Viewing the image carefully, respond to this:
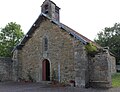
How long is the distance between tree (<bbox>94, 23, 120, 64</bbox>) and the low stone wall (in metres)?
25.0

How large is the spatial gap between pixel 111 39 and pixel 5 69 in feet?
91.8

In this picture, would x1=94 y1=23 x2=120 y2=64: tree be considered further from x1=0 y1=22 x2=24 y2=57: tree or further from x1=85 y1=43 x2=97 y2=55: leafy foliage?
x1=85 y1=43 x2=97 y2=55: leafy foliage

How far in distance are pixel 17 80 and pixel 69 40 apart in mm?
7820

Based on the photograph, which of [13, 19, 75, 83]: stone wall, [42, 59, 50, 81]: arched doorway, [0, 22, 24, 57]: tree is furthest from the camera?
[0, 22, 24, 57]: tree

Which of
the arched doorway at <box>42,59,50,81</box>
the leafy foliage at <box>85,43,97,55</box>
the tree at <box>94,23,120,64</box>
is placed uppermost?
the tree at <box>94,23,120,64</box>

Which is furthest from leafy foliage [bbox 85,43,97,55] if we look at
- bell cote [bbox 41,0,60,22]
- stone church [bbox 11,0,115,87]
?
bell cote [bbox 41,0,60,22]

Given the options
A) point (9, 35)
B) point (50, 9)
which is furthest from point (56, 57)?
point (9, 35)

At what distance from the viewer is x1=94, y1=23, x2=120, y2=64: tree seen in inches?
1631

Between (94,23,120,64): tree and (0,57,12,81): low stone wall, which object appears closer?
(0,57,12,81): low stone wall

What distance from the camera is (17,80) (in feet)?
72.3

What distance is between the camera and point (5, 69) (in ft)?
74.0

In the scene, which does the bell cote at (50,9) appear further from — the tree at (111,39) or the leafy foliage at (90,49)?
the tree at (111,39)

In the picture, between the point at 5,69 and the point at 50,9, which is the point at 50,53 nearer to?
the point at 50,9

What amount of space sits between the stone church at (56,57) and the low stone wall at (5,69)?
56 centimetres
